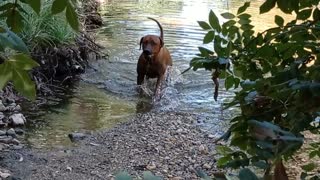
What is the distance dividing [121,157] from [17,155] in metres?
0.88

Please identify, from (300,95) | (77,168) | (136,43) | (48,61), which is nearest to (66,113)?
(48,61)

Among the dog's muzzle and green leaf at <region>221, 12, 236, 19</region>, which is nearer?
green leaf at <region>221, 12, 236, 19</region>

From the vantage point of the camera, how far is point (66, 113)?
625 centimetres

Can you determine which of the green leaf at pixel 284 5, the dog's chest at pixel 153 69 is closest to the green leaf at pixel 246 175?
the green leaf at pixel 284 5

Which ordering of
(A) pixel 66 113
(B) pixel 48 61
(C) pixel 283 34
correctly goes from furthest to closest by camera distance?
(B) pixel 48 61 → (A) pixel 66 113 → (C) pixel 283 34

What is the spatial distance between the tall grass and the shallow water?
667 millimetres

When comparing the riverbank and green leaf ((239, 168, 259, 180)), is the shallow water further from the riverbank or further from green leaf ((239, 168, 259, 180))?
green leaf ((239, 168, 259, 180))

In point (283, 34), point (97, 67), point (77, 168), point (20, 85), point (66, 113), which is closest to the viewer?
point (20, 85)

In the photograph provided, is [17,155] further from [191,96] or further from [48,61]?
[191,96]

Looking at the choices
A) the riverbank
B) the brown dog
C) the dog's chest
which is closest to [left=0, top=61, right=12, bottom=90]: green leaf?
the riverbank

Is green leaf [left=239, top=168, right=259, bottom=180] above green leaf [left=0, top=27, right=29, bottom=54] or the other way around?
the other way around

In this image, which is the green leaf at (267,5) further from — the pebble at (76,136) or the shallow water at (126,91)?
the pebble at (76,136)

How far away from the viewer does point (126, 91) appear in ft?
25.3

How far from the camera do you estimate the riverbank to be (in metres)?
4.60
